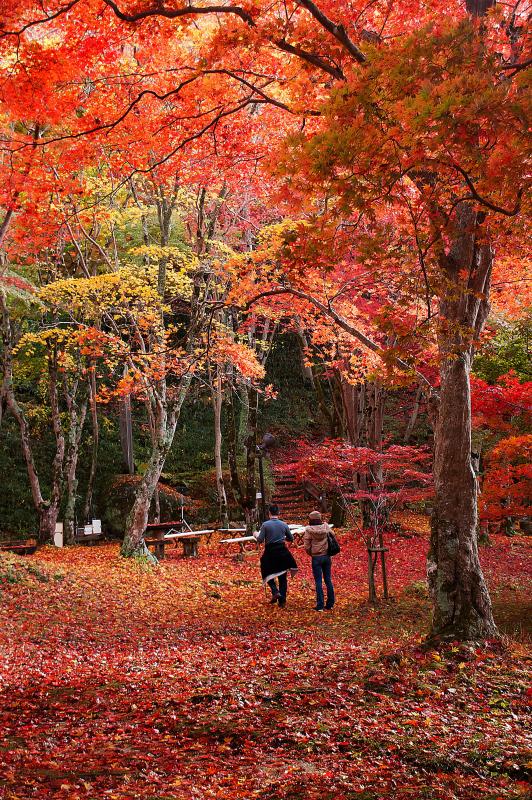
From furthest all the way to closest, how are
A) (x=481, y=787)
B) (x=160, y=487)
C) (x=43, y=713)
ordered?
(x=160, y=487) → (x=43, y=713) → (x=481, y=787)

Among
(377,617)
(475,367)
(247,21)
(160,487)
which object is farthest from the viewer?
(160,487)

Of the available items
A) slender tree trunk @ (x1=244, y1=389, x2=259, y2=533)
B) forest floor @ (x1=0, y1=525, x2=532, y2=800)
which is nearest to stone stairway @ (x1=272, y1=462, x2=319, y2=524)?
slender tree trunk @ (x1=244, y1=389, x2=259, y2=533)

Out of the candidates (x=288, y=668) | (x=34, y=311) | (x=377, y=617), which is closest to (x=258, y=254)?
(x=377, y=617)

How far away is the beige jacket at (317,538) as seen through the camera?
995cm

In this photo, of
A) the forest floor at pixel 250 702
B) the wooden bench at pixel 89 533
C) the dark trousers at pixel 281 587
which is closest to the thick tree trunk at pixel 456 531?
the forest floor at pixel 250 702

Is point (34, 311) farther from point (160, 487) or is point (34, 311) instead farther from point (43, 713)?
point (43, 713)

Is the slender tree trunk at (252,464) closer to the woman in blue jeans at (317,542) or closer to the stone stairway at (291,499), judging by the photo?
the stone stairway at (291,499)

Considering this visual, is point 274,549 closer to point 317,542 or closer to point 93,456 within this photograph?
point 317,542

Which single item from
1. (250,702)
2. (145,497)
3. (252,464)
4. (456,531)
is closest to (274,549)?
(456,531)

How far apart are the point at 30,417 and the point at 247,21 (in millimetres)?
19475

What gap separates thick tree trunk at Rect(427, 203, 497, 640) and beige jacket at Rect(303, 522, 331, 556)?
3003 millimetres

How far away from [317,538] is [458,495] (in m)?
3.51

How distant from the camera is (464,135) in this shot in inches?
180

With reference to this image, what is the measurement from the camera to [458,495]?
6.89m
